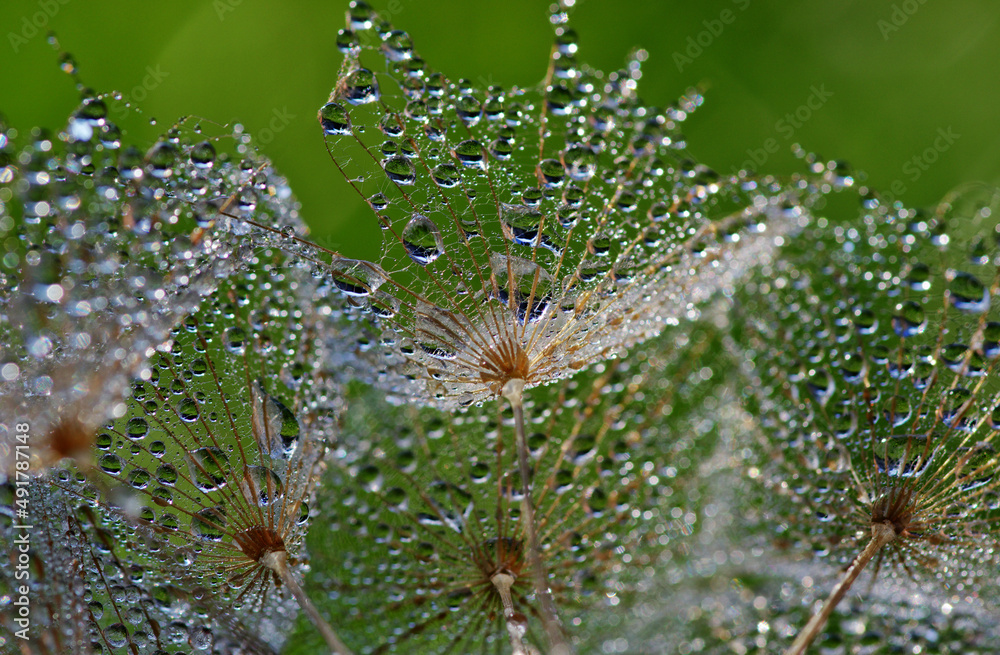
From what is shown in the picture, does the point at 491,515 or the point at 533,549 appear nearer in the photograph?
the point at 533,549

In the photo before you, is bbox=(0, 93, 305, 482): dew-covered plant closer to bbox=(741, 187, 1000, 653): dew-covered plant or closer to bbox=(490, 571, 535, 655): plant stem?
bbox=(490, 571, 535, 655): plant stem

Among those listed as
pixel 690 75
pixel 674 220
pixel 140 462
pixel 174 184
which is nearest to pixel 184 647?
pixel 140 462

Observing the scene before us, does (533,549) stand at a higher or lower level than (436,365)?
lower

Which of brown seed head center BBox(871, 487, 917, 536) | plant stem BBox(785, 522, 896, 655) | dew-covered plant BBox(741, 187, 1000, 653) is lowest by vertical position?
plant stem BBox(785, 522, 896, 655)

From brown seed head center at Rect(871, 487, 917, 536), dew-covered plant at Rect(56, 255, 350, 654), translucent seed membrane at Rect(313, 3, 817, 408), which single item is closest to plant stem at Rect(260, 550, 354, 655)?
dew-covered plant at Rect(56, 255, 350, 654)

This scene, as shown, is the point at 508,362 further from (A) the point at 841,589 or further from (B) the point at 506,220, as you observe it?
(A) the point at 841,589

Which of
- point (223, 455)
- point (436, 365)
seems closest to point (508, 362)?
point (436, 365)
